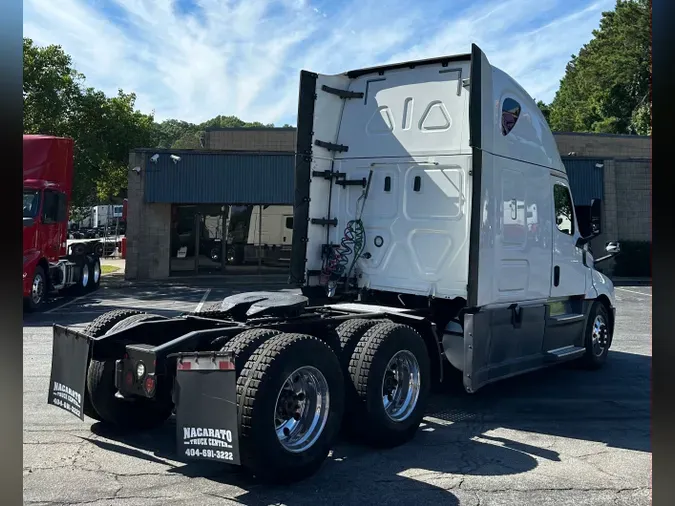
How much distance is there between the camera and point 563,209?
7.78m

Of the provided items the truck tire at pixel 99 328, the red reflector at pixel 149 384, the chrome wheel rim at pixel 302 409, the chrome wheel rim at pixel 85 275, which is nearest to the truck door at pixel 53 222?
the chrome wheel rim at pixel 85 275

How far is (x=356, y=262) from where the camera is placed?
728 cm

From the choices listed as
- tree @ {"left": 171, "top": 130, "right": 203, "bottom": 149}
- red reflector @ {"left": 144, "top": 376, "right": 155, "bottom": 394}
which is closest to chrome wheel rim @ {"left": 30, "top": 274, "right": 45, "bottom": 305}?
red reflector @ {"left": 144, "top": 376, "right": 155, "bottom": 394}

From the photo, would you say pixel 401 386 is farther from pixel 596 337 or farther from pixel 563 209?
pixel 596 337

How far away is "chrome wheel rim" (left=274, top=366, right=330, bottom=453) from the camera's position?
4.41 metres

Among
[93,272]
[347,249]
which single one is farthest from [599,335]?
[93,272]

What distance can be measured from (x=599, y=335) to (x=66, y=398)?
22.8ft

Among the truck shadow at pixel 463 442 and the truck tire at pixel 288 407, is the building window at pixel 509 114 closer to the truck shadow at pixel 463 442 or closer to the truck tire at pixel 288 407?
the truck shadow at pixel 463 442

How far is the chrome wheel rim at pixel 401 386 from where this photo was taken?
538 cm

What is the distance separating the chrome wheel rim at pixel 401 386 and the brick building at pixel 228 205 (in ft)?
55.9
